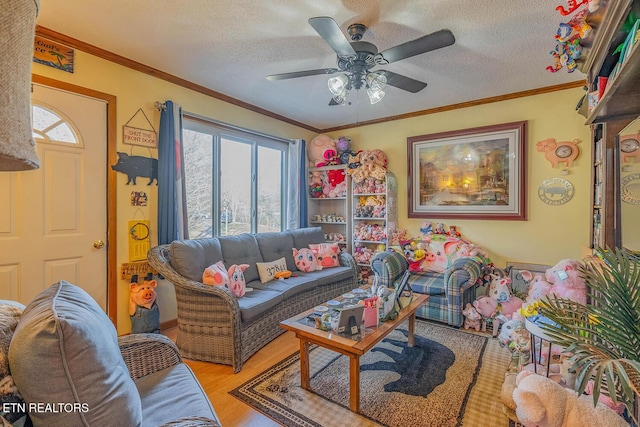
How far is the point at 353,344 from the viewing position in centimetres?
173

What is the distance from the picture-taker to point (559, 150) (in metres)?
3.17

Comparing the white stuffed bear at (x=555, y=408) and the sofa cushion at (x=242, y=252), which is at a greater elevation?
the sofa cushion at (x=242, y=252)

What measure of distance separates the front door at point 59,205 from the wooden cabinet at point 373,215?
292cm

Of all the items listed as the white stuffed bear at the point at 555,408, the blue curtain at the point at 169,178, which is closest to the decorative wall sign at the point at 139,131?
the blue curtain at the point at 169,178

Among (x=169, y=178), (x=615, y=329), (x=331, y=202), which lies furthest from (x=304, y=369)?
(x=331, y=202)

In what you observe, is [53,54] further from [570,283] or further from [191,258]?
[570,283]

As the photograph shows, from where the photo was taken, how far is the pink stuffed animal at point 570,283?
2.15 metres

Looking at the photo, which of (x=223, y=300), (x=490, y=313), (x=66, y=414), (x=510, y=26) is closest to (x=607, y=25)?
(x=510, y=26)

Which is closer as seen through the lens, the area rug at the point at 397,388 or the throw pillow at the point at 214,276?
the area rug at the point at 397,388

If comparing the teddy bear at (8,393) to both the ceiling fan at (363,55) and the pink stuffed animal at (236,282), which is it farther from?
the ceiling fan at (363,55)

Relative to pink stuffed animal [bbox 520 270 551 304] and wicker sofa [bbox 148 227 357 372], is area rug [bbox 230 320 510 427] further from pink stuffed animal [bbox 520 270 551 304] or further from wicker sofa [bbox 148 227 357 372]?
pink stuffed animal [bbox 520 270 551 304]

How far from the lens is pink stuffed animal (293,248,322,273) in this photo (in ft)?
11.4

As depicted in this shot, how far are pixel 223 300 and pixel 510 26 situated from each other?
110 inches

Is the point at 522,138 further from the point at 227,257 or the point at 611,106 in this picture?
the point at 227,257
